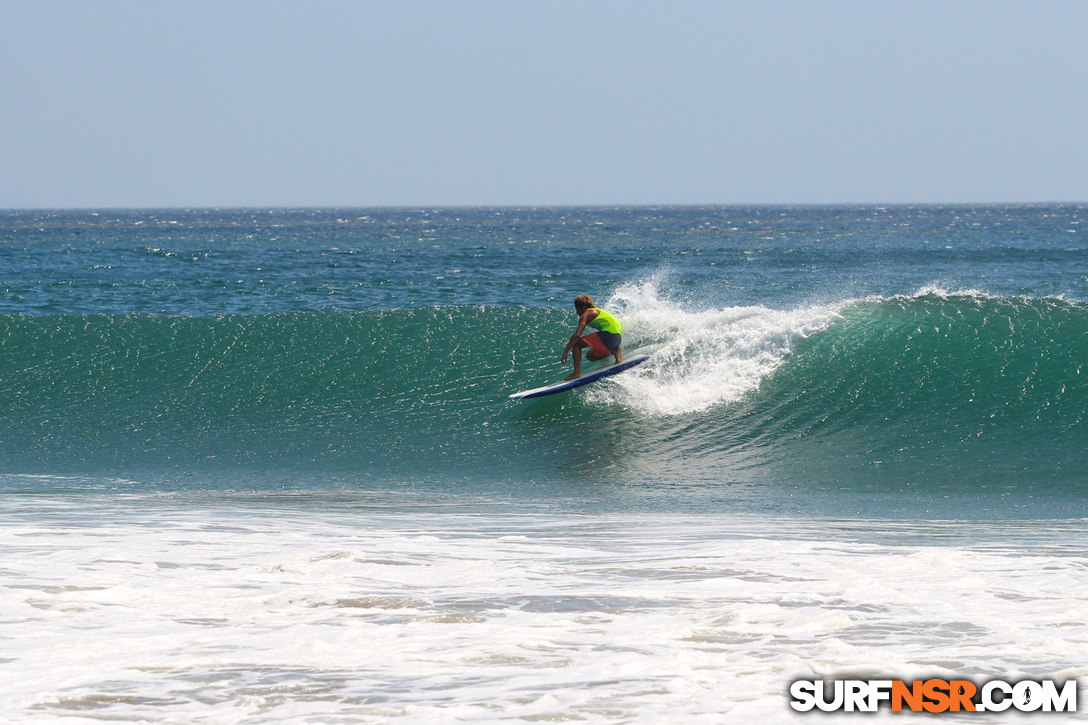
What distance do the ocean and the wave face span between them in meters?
0.05

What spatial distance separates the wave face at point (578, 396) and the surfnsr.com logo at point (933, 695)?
15.5ft

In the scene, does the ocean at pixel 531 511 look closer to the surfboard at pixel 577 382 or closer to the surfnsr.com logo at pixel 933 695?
the surfnsr.com logo at pixel 933 695

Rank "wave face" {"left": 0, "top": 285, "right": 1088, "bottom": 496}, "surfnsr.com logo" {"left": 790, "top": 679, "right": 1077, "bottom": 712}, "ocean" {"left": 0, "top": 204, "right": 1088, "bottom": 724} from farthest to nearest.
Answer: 1. "wave face" {"left": 0, "top": 285, "right": 1088, "bottom": 496}
2. "ocean" {"left": 0, "top": 204, "right": 1088, "bottom": 724}
3. "surfnsr.com logo" {"left": 790, "top": 679, "right": 1077, "bottom": 712}

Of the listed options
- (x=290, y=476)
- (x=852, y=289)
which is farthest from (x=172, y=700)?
(x=852, y=289)

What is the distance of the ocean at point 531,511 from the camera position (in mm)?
3832

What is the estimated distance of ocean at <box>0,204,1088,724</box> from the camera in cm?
383

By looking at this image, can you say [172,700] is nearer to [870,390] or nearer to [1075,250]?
[870,390]

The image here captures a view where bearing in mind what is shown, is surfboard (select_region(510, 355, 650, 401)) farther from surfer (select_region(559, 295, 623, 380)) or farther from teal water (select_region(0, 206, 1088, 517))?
teal water (select_region(0, 206, 1088, 517))

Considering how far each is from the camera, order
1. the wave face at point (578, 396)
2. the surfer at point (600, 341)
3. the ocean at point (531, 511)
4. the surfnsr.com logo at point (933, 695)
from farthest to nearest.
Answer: the surfer at point (600, 341)
the wave face at point (578, 396)
the ocean at point (531, 511)
the surfnsr.com logo at point (933, 695)

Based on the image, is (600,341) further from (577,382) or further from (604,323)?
(577,382)

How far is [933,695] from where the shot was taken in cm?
358

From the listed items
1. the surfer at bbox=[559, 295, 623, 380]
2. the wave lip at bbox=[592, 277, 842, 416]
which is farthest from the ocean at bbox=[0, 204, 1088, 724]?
the surfer at bbox=[559, 295, 623, 380]

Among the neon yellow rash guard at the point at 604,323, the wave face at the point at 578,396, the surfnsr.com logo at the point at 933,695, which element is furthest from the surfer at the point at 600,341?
the surfnsr.com logo at the point at 933,695

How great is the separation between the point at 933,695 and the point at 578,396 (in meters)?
7.24
